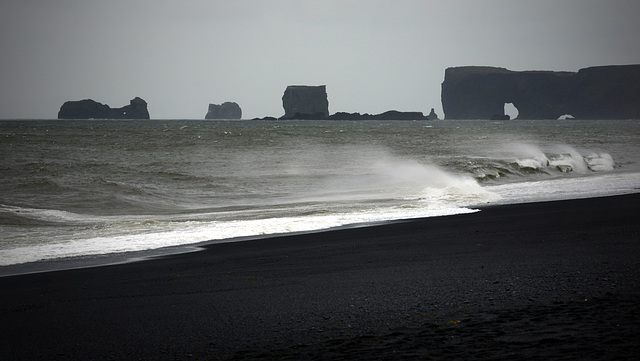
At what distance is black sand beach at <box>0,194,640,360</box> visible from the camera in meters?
4.69

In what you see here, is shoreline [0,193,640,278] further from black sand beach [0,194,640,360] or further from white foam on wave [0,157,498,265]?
black sand beach [0,194,640,360]

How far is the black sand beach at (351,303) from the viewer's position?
469 centimetres

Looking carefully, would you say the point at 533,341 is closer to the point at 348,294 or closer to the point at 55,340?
the point at 348,294

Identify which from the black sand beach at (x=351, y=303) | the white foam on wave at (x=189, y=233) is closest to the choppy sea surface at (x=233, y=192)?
the white foam on wave at (x=189, y=233)

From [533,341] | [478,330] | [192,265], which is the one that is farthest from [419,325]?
[192,265]

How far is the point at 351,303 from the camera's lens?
6.07m

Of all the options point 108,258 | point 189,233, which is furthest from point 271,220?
point 108,258

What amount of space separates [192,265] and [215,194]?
13.8m

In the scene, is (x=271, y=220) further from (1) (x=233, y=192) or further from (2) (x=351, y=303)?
(1) (x=233, y=192)

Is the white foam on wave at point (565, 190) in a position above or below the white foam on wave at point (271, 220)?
below

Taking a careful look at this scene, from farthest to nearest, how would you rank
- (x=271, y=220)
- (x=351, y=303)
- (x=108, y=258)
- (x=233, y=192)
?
(x=233, y=192), (x=271, y=220), (x=108, y=258), (x=351, y=303)

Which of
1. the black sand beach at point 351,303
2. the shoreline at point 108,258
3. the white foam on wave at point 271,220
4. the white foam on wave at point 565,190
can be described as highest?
the black sand beach at point 351,303

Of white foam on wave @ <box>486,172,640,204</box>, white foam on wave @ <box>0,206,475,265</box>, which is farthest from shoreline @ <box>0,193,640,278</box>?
white foam on wave @ <box>486,172,640,204</box>

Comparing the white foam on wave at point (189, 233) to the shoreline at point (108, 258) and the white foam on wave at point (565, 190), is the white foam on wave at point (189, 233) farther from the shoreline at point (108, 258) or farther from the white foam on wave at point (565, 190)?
the white foam on wave at point (565, 190)
